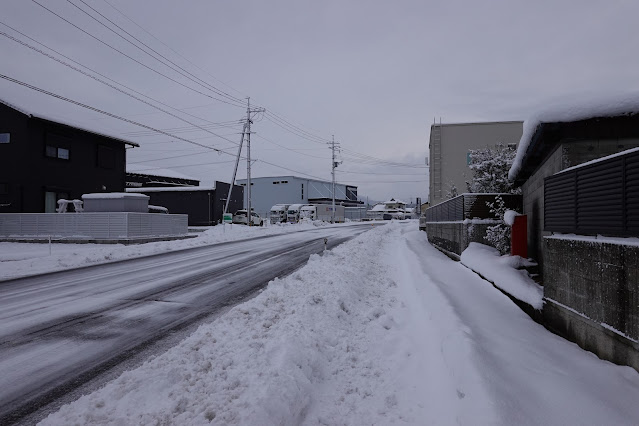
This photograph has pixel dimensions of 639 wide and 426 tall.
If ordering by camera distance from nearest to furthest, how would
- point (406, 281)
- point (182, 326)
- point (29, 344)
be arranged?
point (29, 344) < point (182, 326) < point (406, 281)

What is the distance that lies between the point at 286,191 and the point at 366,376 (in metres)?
79.5

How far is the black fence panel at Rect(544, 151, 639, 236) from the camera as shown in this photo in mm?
3682

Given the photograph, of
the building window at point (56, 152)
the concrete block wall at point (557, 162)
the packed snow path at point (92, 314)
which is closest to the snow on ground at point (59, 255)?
the packed snow path at point (92, 314)

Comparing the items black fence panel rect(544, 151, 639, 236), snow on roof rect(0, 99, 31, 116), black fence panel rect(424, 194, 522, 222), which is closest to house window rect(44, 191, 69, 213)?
snow on roof rect(0, 99, 31, 116)

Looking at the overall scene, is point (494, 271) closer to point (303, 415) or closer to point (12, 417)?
point (303, 415)

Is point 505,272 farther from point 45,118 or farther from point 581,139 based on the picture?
point 45,118

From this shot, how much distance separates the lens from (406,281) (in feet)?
29.0

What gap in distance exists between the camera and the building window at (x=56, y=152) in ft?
80.5

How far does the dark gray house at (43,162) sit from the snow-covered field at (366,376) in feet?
83.4

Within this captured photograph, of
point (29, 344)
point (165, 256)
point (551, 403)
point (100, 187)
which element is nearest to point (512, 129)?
point (165, 256)

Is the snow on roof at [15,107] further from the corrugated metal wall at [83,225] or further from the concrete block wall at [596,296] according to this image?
the concrete block wall at [596,296]

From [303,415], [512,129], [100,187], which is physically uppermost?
[512,129]

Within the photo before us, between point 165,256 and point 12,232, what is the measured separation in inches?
534

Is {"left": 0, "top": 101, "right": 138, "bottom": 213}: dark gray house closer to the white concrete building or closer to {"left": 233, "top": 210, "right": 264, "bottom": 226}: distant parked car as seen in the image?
{"left": 233, "top": 210, "right": 264, "bottom": 226}: distant parked car
